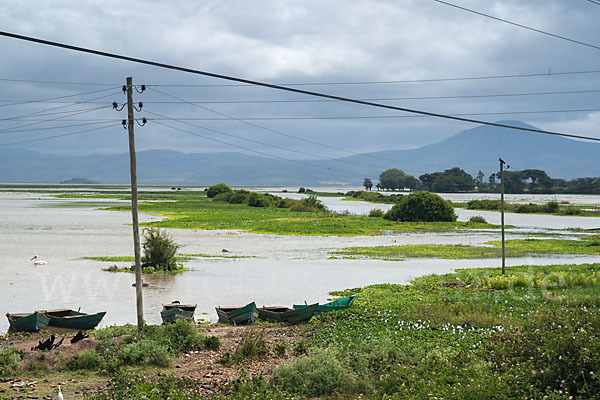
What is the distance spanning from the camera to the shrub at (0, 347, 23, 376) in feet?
41.4

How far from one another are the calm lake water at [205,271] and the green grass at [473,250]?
2.28 metres

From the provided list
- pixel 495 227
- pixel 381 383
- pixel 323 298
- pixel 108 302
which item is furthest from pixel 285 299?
pixel 495 227

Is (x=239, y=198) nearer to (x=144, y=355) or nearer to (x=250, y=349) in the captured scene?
(x=250, y=349)

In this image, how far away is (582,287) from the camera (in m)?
23.8

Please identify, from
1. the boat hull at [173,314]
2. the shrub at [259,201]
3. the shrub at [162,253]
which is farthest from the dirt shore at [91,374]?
the shrub at [259,201]

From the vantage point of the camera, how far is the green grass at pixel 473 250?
1564 inches

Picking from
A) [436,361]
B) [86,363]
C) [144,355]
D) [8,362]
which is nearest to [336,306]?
[144,355]

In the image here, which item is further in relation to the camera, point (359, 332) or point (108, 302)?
point (108, 302)

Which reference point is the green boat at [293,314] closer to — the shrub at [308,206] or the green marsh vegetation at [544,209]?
the shrub at [308,206]

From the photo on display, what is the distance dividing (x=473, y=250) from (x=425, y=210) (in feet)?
99.5

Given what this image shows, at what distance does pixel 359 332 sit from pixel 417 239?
119 ft

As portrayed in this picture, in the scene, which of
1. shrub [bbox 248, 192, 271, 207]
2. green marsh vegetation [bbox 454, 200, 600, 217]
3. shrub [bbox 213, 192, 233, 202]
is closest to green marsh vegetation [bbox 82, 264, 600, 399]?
green marsh vegetation [bbox 454, 200, 600, 217]

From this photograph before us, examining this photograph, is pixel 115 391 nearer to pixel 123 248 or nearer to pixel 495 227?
pixel 123 248

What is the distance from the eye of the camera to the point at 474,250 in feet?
140
